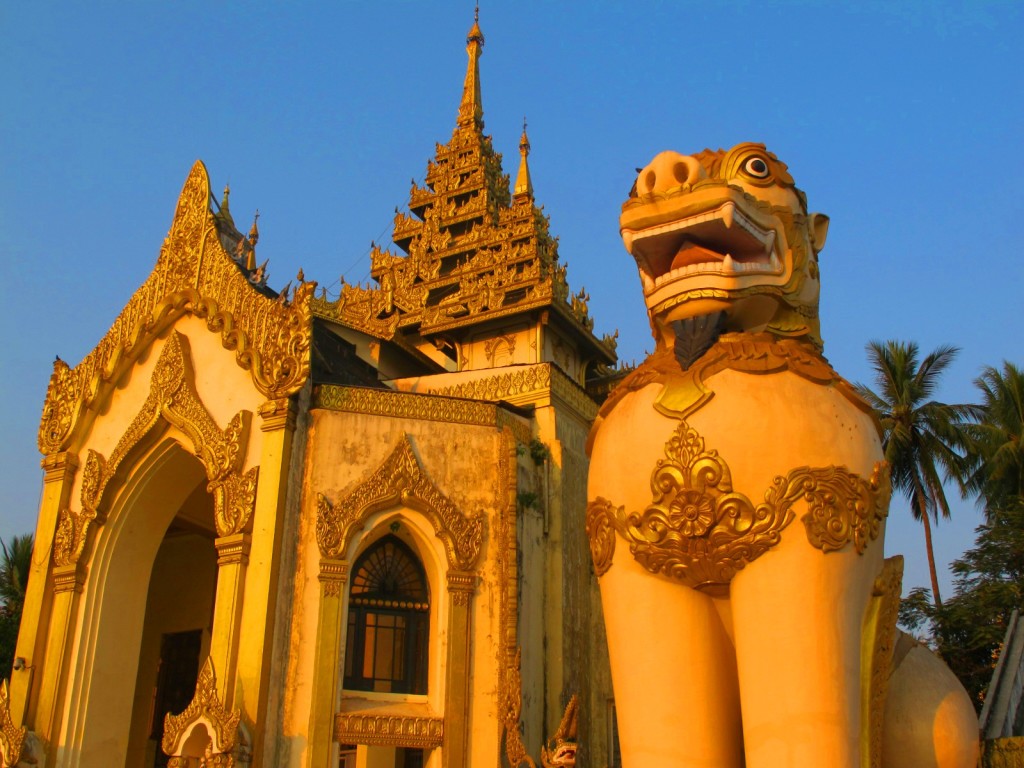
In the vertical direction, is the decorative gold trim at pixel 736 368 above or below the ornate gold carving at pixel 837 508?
above

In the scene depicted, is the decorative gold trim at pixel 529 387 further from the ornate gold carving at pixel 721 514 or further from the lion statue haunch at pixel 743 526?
the ornate gold carving at pixel 721 514

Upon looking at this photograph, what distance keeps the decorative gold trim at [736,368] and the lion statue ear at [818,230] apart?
1053 millimetres

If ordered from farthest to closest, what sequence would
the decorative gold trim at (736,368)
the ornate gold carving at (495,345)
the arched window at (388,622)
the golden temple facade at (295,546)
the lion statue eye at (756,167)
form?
the ornate gold carving at (495,345)
the arched window at (388,622)
the golden temple facade at (295,546)
the lion statue eye at (756,167)
the decorative gold trim at (736,368)

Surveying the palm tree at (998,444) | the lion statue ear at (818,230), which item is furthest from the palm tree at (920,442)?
the lion statue ear at (818,230)

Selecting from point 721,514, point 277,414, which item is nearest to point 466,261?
point 277,414

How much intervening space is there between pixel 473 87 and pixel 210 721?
20.8m

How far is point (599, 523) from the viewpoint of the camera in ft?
20.9

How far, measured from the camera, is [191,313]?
15352 mm

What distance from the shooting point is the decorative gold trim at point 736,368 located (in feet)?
20.1

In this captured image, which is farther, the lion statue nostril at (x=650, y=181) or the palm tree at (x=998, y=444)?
the palm tree at (x=998, y=444)

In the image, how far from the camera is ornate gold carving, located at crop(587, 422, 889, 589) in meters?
5.80

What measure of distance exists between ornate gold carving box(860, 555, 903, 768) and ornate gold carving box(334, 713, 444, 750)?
23.9ft

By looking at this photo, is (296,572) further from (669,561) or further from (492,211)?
(492,211)

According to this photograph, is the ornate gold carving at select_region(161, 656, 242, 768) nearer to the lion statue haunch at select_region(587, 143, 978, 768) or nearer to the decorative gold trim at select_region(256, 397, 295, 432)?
the decorative gold trim at select_region(256, 397, 295, 432)
